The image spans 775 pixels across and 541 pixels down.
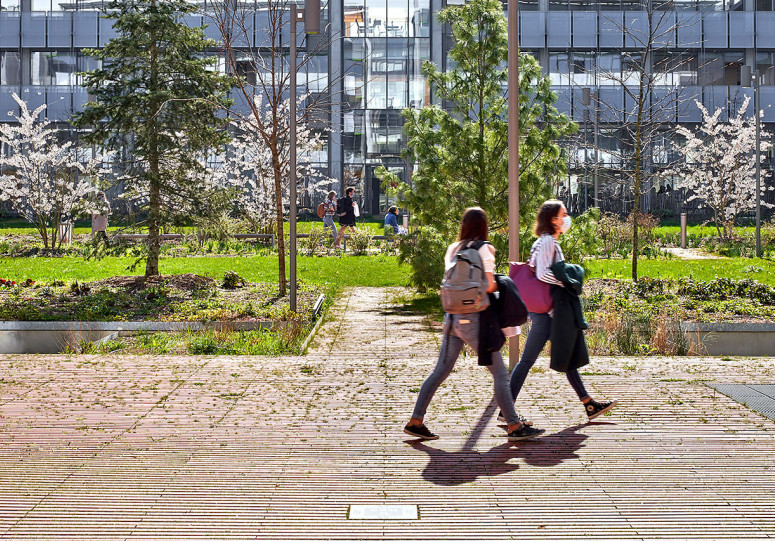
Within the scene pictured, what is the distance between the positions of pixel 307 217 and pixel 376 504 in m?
44.0

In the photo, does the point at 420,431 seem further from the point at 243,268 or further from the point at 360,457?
the point at 243,268

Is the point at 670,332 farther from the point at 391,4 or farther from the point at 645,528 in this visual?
the point at 391,4

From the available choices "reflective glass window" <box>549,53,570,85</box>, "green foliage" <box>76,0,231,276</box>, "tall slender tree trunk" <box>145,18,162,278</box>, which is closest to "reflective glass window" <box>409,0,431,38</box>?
"reflective glass window" <box>549,53,570,85</box>

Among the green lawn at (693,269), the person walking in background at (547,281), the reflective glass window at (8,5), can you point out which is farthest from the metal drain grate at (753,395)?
the reflective glass window at (8,5)

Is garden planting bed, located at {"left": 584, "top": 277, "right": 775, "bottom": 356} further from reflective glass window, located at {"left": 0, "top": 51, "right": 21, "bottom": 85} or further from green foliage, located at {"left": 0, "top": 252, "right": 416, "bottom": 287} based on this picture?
reflective glass window, located at {"left": 0, "top": 51, "right": 21, "bottom": 85}

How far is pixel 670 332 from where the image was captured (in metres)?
12.4

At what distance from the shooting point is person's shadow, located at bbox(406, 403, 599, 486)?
6184 millimetres

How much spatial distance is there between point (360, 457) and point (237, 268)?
16.8 meters

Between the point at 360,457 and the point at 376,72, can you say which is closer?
the point at 360,457

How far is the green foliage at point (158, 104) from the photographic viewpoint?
719 inches

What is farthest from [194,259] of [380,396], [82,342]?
[380,396]

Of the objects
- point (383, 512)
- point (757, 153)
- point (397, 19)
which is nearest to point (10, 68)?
point (397, 19)

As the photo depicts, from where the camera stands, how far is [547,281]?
753cm

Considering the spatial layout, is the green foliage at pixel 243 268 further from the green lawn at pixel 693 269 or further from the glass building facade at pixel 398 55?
the glass building facade at pixel 398 55
